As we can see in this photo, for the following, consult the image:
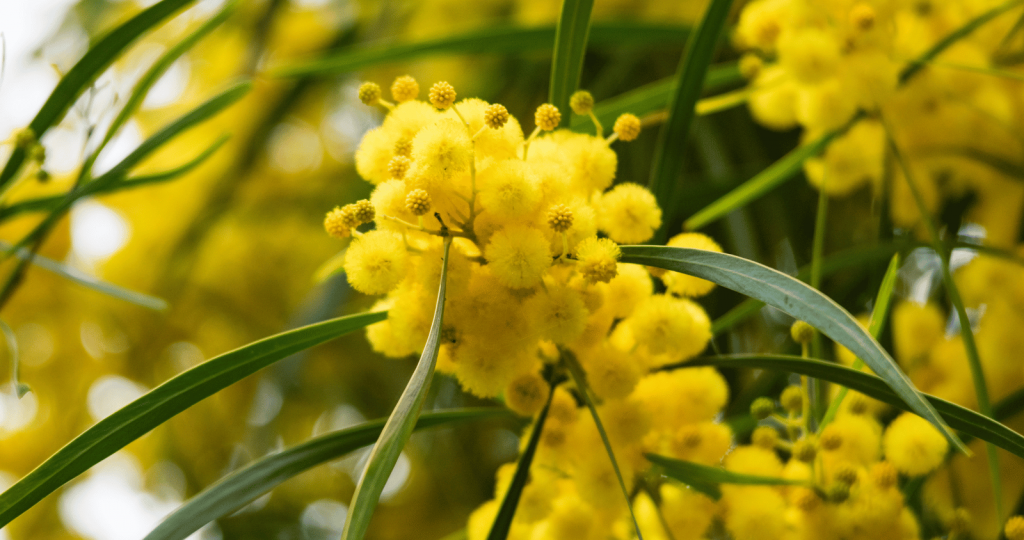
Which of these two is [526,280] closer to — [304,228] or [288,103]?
[288,103]

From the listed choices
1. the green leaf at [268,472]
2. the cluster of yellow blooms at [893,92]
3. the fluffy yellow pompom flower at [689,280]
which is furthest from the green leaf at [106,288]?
the cluster of yellow blooms at [893,92]

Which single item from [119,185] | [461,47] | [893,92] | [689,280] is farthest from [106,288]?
[893,92]

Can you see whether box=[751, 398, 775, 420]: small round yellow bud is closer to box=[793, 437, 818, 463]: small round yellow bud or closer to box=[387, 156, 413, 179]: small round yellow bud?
box=[793, 437, 818, 463]: small round yellow bud

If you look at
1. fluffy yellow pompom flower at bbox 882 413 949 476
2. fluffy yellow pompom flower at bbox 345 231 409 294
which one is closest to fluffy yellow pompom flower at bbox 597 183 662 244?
fluffy yellow pompom flower at bbox 345 231 409 294

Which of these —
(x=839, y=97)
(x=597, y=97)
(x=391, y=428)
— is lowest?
(x=391, y=428)

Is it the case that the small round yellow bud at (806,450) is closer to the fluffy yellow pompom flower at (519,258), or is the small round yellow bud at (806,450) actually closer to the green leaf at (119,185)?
the fluffy yellow pompom flower at (519,258)

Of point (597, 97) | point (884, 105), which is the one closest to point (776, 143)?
point (597, 97)
